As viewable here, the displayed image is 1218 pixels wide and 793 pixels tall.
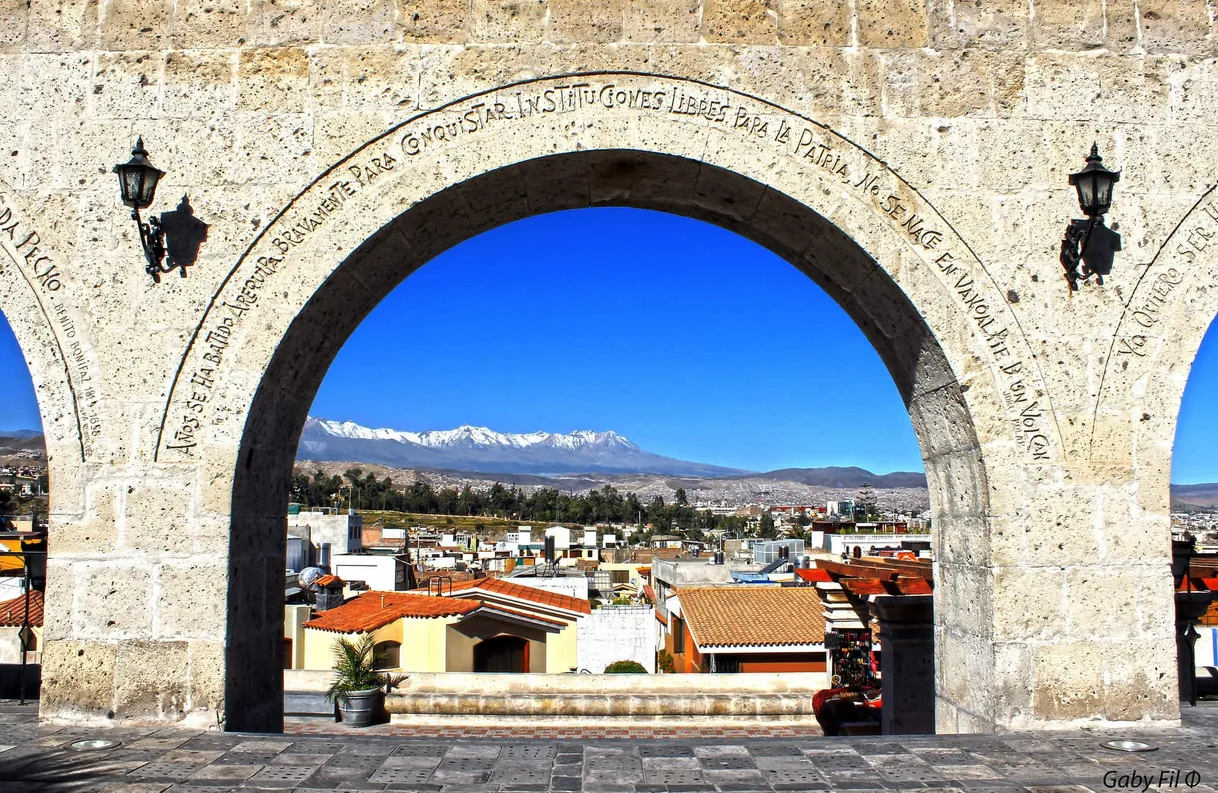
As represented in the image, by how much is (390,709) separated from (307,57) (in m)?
6.28

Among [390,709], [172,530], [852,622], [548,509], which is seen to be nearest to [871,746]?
[172,530]

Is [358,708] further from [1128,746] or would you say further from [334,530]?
[334,530]

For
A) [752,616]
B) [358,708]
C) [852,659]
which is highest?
[358,708]

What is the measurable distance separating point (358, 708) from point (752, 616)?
1228 cm

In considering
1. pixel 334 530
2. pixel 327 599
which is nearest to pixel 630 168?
pixel 327 599

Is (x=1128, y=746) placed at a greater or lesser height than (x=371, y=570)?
Result: greater

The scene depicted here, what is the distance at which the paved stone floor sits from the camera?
4.00m

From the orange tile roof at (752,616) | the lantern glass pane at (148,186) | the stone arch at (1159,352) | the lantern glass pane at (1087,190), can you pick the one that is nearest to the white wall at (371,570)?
the orange tile roof at (752,616)

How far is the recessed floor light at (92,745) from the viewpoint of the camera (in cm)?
453

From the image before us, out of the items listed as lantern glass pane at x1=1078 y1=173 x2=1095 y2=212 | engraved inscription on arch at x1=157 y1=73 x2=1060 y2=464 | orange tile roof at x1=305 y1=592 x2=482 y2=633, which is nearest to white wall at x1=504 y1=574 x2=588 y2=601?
orange tile roof at x1=305 y1=592 x2=482 y2=633

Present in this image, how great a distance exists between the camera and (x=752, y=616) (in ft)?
64.2

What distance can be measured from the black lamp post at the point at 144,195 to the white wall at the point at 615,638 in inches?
677

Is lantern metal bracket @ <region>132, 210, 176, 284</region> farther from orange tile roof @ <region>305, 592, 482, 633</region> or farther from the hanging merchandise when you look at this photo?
orange tile roof @ <region>305, 592, 482, 633</region>

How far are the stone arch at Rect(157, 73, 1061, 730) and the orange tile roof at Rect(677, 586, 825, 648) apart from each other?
1282cm
